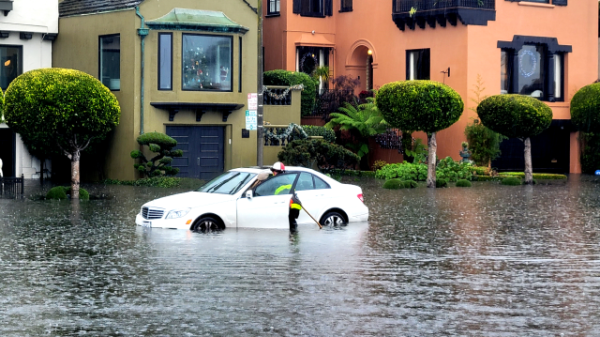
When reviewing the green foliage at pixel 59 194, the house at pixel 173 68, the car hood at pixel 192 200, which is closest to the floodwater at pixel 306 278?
the car hood at pixel 192 200

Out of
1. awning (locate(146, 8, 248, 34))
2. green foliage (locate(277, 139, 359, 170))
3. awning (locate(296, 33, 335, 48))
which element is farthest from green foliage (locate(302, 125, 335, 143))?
awning (locate(296, 33, 335, 48))

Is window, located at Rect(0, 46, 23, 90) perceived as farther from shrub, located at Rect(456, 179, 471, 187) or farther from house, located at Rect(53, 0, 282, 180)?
shrub, located at Rect(456, 179, 471, 187)

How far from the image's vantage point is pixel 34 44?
34031mm

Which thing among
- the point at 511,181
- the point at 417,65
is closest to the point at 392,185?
the point at 511,181

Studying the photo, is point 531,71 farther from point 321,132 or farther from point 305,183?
point 305,183

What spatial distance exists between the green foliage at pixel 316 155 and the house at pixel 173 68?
1.77m

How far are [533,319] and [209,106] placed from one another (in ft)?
79.9

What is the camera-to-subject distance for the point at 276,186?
17.4 m

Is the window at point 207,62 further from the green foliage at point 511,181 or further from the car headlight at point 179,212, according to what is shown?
the car headlight at point 179,212

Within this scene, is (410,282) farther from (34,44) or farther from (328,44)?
(328,44)

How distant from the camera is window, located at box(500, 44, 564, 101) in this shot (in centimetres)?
3897

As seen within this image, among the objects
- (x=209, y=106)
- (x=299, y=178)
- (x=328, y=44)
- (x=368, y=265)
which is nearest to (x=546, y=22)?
(x=328, y=44)

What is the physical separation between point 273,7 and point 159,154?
42.4ft

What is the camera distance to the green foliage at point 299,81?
3756cm
